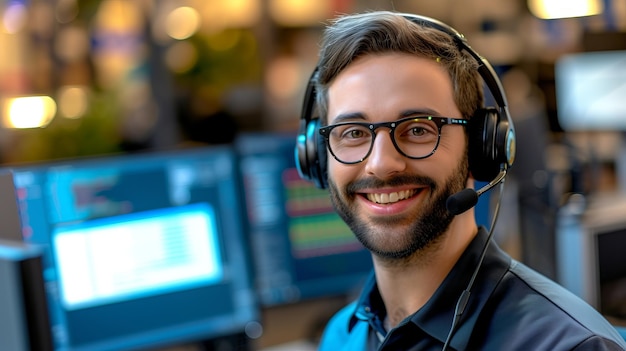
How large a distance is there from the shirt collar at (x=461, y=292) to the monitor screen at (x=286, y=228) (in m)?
0.86

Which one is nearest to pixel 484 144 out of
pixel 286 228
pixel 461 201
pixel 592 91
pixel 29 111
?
pixel 461 201

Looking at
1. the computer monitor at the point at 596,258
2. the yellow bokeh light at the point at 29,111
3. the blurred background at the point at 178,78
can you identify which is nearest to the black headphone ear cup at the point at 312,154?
the computer monitor at the point at 596,258

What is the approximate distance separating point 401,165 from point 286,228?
933 millimetres

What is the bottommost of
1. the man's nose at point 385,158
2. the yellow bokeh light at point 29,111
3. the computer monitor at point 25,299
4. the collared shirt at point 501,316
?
the collared shirt at point 501,316

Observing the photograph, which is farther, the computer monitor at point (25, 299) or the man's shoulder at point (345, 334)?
the man's shoulder at point (345, 334)

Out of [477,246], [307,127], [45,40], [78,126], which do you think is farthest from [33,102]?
[477,246]

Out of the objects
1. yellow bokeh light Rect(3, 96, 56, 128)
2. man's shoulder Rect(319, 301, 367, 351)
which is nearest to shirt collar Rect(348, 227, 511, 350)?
man's shoulder Rect(319, 301, 367, 351)

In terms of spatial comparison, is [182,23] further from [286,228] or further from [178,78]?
[286,228]

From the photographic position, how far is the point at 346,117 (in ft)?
3.75

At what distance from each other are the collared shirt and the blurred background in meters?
1.75

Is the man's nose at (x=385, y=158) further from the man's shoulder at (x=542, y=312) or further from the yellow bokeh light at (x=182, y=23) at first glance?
the yellow bokeh light at (x=182, y=23)

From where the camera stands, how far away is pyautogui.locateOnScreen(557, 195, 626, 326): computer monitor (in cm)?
178

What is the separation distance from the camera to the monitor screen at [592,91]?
3.34m

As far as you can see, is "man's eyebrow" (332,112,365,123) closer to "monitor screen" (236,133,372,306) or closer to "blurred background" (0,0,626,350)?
"monitor screen" (236,133,372,306)
